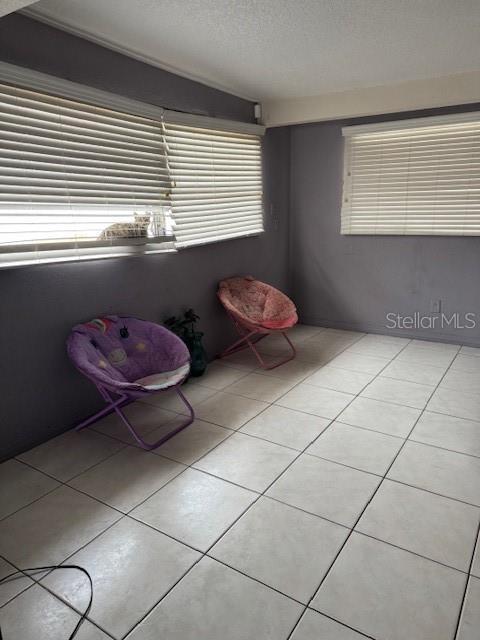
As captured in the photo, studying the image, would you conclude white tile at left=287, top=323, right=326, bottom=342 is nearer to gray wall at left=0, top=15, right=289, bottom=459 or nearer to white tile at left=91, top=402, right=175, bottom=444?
gray wall at left=0, top=15, right=289, bottom=459

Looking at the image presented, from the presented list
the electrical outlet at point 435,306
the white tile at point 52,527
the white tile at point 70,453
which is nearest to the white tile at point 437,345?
the electrical outlet at point 435,306

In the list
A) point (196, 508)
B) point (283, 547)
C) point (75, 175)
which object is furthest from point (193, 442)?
point (75, 175)

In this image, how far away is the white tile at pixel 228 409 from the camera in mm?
2799

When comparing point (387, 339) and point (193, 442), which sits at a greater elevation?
point (193, 442)

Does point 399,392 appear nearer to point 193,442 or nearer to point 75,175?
point 193,442

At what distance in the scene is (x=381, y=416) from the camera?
2803 mm

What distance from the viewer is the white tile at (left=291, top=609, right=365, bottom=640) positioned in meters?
1.37

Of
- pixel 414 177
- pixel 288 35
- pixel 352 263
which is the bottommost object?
pixel 352 263

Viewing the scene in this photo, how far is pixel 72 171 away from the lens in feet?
8.14

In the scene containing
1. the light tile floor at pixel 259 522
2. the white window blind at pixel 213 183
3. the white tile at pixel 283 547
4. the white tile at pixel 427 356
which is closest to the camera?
the light tile floor at pixel 259 522

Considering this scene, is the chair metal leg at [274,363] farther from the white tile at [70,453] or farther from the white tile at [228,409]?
the white tile at [70,453]

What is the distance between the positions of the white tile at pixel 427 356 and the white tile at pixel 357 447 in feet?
4.82

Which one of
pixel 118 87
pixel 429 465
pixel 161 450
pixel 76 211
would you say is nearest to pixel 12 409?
→ pixel 161 450

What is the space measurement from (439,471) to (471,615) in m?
0.84
